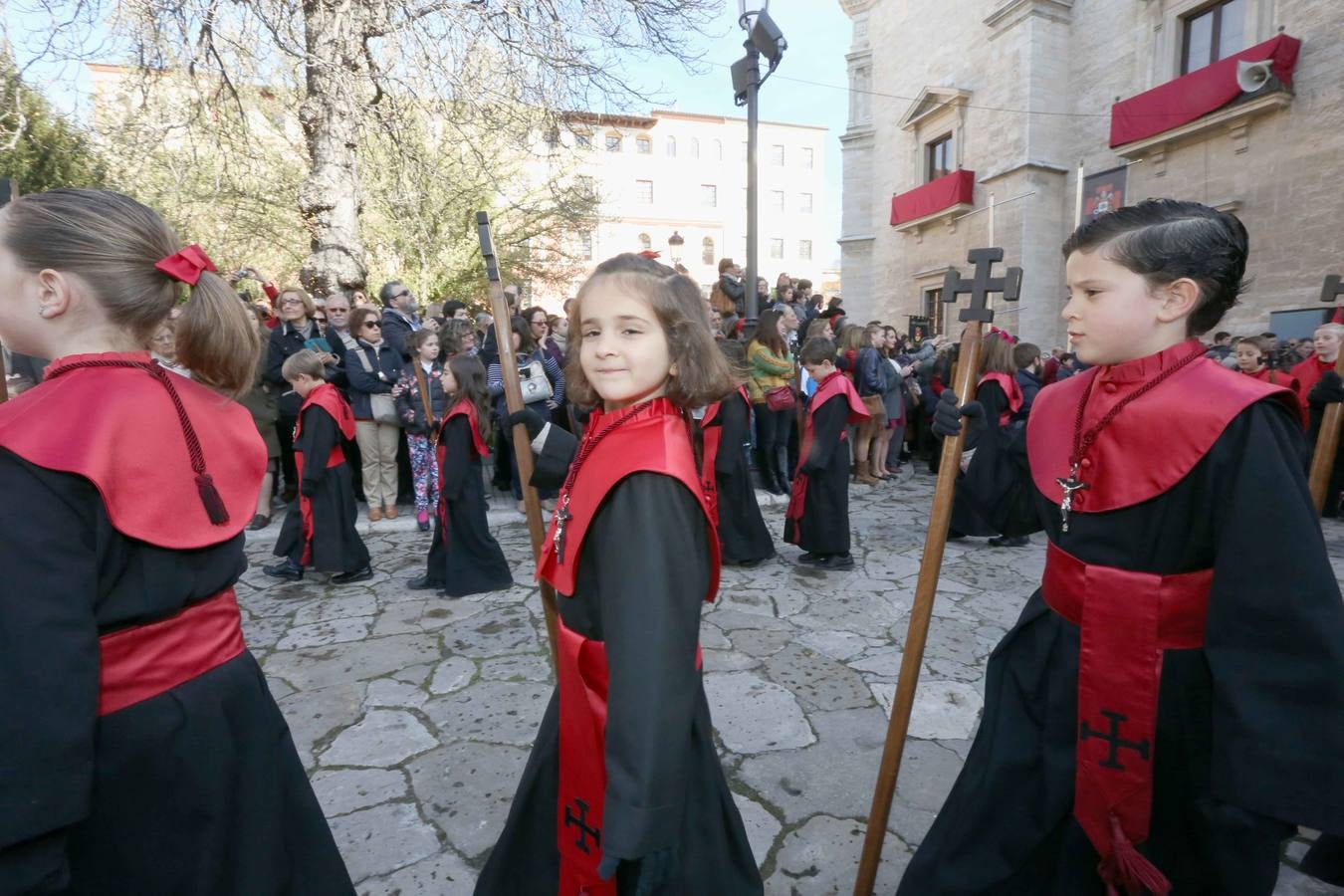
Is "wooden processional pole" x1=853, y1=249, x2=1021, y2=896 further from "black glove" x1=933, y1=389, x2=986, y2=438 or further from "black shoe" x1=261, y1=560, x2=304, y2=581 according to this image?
"black shoe" x1=261, y1=560, x2=304, y2=581

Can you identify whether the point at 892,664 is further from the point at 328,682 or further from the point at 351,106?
the point at 351,106

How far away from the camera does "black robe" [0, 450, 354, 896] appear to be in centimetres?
106

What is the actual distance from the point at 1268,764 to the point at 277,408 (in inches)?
291

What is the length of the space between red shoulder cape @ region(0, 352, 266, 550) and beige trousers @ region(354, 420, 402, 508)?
5.70 m

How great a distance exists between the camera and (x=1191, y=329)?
1678 millimetres

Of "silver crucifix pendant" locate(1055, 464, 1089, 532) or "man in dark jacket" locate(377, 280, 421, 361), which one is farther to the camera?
"man in dark jacket" locate(377, 280, 421, 361)

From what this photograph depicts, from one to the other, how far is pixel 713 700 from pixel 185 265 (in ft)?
9.17

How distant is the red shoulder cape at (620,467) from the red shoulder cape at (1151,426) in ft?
2.92

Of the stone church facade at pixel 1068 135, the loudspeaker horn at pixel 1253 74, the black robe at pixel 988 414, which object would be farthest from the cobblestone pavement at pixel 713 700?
the loudspeaker horn at pixel 1253 74

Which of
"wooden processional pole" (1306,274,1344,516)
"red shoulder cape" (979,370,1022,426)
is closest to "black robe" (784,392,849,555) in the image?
"red shoulder cape" (979,370,1022,426)

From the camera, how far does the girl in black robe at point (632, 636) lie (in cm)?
125

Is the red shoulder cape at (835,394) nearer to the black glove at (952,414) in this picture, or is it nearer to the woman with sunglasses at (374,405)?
the black glove at (952,414)

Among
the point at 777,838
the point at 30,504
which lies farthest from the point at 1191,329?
the point at 30,504

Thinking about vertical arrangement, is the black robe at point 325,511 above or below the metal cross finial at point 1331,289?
below
